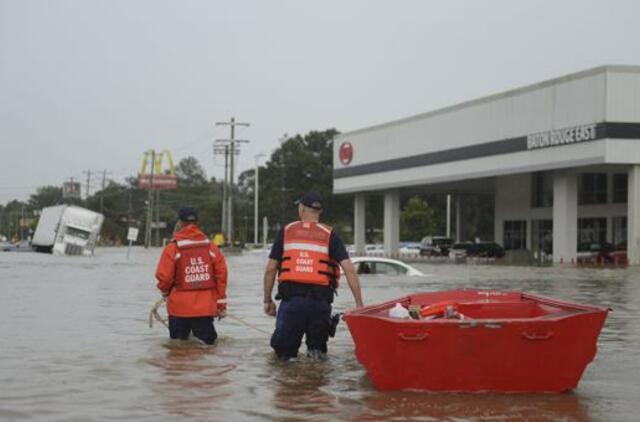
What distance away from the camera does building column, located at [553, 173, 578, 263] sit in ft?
166

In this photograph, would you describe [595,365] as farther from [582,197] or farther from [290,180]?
[290,180]

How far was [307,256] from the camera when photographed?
9.83 m

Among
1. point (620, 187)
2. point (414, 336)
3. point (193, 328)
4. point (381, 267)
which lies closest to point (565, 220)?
point (620, 187)

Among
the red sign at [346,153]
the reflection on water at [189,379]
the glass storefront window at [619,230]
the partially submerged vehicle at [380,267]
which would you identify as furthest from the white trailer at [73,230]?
the reflection on water at [189,379]

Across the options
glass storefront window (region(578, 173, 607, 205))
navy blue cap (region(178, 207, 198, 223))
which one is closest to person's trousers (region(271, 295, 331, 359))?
navy blue cap (region(178, 207, 198, 223))

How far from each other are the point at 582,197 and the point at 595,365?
51.5 m

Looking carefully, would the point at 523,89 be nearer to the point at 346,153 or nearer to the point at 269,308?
the point at 346,153

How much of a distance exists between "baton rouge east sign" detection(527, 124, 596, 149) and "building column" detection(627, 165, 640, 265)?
2577 mm

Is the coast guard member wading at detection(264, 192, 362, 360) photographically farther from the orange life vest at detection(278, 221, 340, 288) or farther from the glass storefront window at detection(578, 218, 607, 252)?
the glass storefront window at detection(578, 218, 607, 252)

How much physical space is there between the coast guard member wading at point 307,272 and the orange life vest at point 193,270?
117cm

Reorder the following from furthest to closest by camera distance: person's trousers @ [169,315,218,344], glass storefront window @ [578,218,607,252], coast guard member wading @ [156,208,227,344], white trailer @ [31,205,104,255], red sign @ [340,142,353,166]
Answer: red sign @ [340,142,353,166] → white trailer @ [31,205,104,255] → glass storefront window @ [578,218,607,252] → person's trousers @ [169,315,218,344] → coast guard member wading @ [156,208,227,344]

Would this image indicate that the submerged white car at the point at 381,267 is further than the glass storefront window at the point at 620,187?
No

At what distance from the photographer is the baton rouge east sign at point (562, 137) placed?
4706 centimetres

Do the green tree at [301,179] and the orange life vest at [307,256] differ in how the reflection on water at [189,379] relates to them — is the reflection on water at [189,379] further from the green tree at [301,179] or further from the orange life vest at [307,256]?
the green tree at [301,179]
